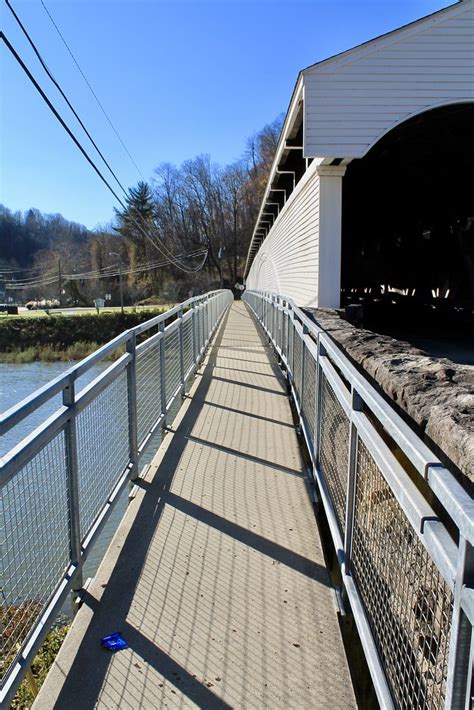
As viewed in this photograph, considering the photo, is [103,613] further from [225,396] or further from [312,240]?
[312,240]

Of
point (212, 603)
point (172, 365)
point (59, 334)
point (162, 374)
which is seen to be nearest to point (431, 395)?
point (212, 603)

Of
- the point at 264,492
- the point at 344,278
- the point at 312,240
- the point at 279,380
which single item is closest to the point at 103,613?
the point at 264,492

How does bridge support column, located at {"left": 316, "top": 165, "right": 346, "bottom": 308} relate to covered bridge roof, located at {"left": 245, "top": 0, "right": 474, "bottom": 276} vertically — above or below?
below

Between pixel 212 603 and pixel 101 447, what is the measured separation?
114 cm

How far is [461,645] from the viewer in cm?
116

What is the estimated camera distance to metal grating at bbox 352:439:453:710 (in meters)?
1.57

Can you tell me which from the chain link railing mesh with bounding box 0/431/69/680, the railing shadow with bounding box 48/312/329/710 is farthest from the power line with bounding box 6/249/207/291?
the chain link railing mesh with bounding box 0/431/69/680

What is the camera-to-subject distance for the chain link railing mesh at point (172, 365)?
6.16 meters

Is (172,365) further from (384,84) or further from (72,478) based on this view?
(384,84)

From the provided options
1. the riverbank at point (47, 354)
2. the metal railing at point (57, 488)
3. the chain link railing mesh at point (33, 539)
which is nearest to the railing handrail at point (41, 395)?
the metal railing at point (57, 488)

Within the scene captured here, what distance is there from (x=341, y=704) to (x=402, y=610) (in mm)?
615

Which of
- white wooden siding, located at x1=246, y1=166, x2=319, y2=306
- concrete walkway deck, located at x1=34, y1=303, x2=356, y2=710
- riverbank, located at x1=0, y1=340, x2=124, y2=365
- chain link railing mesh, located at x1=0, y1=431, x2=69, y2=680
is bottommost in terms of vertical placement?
riverbank, located at x1=0, y1=340, x2=124, y2=365

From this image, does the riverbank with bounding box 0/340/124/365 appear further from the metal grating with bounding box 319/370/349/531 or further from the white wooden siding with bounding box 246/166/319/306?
the metal grating with bounding box 319/370/349/531

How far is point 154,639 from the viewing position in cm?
258
